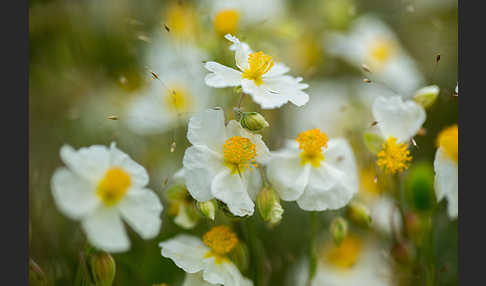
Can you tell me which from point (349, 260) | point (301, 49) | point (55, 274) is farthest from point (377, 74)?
point (55, 274)

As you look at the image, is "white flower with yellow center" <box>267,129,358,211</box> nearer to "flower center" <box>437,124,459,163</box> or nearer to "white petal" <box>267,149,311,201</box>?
"white petal" <box>267,149,311,201</box>

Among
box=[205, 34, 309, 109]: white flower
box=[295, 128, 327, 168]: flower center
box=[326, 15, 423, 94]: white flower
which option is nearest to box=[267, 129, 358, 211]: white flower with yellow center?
box=[295, 128, 327, 168]: flower center

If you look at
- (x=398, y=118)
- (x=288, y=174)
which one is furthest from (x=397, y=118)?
(x=288, y=174)

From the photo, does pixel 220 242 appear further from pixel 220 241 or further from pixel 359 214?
pixel 359 214

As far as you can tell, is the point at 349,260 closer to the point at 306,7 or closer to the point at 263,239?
the point at 263,239

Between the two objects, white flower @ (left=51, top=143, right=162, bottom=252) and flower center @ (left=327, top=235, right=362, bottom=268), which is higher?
white flower @ (left=51, top=143, right=162, bottom=252)

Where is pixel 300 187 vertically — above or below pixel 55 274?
above
